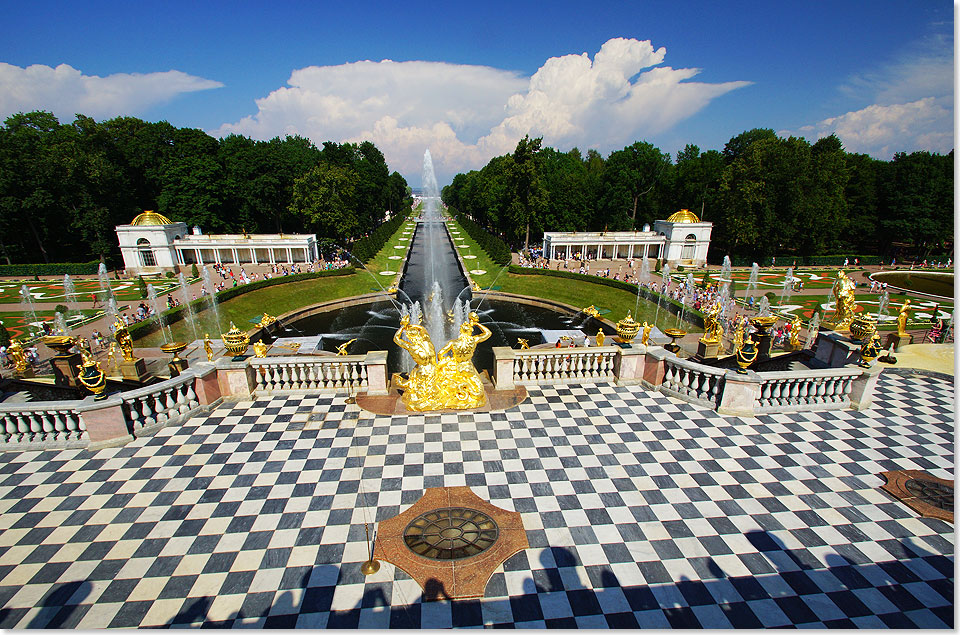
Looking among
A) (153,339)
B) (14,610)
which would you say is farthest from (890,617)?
(153,339)

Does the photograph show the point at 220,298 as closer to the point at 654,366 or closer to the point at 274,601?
the point at 274,601

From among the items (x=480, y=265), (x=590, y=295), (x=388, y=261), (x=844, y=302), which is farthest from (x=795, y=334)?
(x=388, y=261)

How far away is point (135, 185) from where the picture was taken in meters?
63.8

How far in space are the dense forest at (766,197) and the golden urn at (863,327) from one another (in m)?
49.7

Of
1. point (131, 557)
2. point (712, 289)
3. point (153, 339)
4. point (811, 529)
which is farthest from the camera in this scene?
point (712, 289)

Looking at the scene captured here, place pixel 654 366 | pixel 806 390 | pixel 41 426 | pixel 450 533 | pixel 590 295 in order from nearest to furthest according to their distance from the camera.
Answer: pixel 450 533 → pixel 41 426 → pixel 806 390 → pixel 654 366 → pixel 590 295

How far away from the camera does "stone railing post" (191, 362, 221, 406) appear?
12.7 m

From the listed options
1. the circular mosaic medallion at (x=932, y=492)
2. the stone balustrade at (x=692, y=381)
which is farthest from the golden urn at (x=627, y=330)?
the circular mosaic medallion at (x=932, y=492)

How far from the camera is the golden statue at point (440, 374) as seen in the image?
12.8 meters

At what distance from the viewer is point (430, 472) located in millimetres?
10078

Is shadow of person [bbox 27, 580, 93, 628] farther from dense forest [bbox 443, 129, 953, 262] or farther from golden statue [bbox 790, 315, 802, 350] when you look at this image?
dense forest [bbox 443, 129, 953, 262]

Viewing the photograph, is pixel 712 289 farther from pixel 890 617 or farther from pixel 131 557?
pixel 131 557

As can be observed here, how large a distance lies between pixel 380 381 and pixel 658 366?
29.6ft

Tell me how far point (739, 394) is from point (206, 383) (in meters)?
15.9
